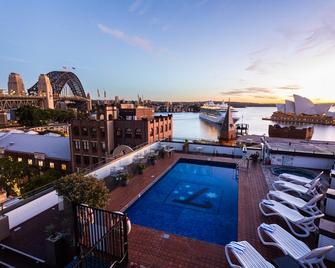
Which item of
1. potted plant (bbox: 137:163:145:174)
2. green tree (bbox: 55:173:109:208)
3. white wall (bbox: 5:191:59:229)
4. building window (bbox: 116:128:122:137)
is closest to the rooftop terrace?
white wall (bbox: 5:191:59:229)

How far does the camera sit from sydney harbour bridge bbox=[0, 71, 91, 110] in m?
80.1

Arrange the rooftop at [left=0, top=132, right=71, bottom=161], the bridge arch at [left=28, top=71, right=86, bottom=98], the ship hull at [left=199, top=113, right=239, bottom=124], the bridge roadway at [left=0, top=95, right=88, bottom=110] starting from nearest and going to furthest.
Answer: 1. the rooftop at [left=0, top=132, right=71, bottom=161]
2. the bridge roadway at [left=0, top=95, right=88, bottom=110]
3. the ship hull at [left=199, top=113, right=239, bottom=124]
4. the bridge arch at [left=28, top=71, right=86, bottom=98]

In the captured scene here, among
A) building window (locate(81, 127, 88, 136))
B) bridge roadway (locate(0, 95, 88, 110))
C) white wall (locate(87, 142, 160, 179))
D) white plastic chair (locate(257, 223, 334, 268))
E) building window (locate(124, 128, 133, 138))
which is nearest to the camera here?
white plastic chair (locate(257, 223, 334, 268))

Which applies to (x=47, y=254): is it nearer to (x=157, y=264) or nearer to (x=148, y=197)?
(x=157, y=264)

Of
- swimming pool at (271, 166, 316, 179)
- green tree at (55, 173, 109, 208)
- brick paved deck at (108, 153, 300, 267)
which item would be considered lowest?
brick paved deck at (108, 153, 300, 267)

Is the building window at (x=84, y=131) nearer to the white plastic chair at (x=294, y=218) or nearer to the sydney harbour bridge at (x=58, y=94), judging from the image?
the white plastic chair at (x=294, y=218)

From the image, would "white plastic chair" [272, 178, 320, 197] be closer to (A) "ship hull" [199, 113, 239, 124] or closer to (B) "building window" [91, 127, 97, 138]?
(B) "building window" [91, 127, 97, 138]

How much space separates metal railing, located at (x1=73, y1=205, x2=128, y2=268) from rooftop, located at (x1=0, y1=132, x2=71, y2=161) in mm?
24187

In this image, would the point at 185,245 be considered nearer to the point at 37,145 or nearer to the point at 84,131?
the point at 84,131

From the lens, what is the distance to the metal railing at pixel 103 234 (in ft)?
12.2

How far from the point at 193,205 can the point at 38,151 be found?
2512 cm

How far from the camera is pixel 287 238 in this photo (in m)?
4.17

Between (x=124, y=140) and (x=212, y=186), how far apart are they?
67.7 ft

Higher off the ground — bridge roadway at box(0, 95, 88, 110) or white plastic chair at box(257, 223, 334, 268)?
bridge roadway at box(0, 95, 88, 110)
